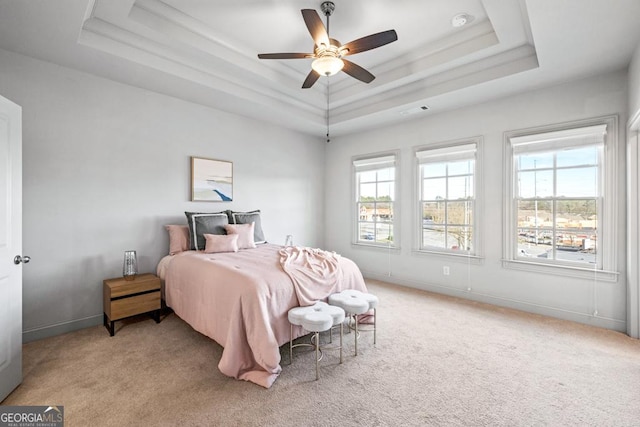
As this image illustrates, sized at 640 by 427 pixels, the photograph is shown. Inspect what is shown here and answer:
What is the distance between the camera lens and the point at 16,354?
6.67ft

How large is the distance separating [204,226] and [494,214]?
3781 mm

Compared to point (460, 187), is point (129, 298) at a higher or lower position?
lower

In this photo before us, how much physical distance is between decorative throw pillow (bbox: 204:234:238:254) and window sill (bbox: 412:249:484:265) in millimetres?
2800

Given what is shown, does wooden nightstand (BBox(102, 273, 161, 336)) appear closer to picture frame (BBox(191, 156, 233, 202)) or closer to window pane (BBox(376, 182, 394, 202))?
picture frame (BBox(191, 156, 233, 202))

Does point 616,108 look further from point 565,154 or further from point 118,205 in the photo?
point 118,205

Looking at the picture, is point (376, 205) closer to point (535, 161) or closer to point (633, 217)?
point (535, 161)

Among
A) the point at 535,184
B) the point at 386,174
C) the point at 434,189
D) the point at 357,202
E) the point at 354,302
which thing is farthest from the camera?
the point at 357,202

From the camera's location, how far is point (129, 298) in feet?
9.78

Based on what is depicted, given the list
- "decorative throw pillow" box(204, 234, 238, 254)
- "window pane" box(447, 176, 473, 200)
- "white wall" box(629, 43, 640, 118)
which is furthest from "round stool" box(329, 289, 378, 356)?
"white wall" box(629, 43, 640, 118)

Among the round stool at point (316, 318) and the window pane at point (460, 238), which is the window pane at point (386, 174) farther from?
the round stool at point (316, 318)

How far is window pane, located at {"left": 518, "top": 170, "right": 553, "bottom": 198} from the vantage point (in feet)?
11.5

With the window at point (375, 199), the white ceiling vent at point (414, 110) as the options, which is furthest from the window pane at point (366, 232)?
the white ceiling vent at point (414, 110)

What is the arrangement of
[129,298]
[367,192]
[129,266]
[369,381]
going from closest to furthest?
[369,381]
[129,298]
[129,266]
[367,192]

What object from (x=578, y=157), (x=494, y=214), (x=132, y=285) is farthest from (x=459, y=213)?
(x=132, y=285)
